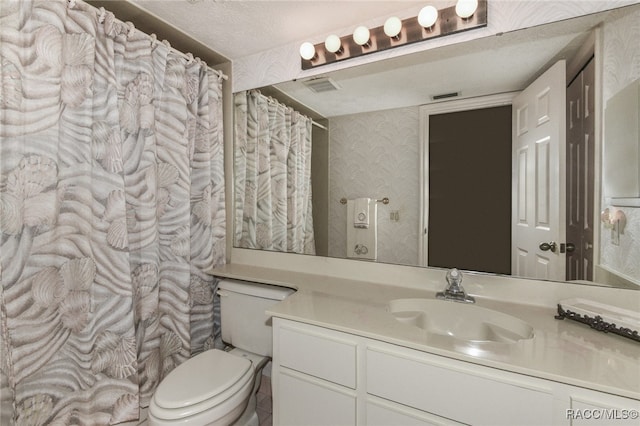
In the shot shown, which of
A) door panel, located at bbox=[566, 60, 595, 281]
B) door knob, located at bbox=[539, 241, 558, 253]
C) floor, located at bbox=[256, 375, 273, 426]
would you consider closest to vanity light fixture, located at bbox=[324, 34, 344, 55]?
door panel, located at bbox=[566, 60, 595, 281]

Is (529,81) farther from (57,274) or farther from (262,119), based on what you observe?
(57,274)

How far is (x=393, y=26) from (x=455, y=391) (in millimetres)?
1547

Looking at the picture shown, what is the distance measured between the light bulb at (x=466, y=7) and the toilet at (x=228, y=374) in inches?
61.4

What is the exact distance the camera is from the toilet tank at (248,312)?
1.55 meters

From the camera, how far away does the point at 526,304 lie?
122cm

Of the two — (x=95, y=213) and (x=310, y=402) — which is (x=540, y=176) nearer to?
(x=310, y=402)

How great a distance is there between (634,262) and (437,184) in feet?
2.50

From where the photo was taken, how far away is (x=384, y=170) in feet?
4.98

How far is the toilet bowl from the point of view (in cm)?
108

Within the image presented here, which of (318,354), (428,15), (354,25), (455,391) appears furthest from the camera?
(354,25)

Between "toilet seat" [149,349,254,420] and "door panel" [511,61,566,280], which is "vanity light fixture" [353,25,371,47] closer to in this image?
"door panel" [511,61,566,280]

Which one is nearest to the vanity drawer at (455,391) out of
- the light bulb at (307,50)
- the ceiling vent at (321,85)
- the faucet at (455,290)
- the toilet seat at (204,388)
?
the faucet at (455,290)

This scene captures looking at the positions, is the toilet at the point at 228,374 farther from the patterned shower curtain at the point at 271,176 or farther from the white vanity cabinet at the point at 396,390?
the patterned shower curtain at the point at 271,176

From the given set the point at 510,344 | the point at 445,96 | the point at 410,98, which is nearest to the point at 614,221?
the point at 510,344
